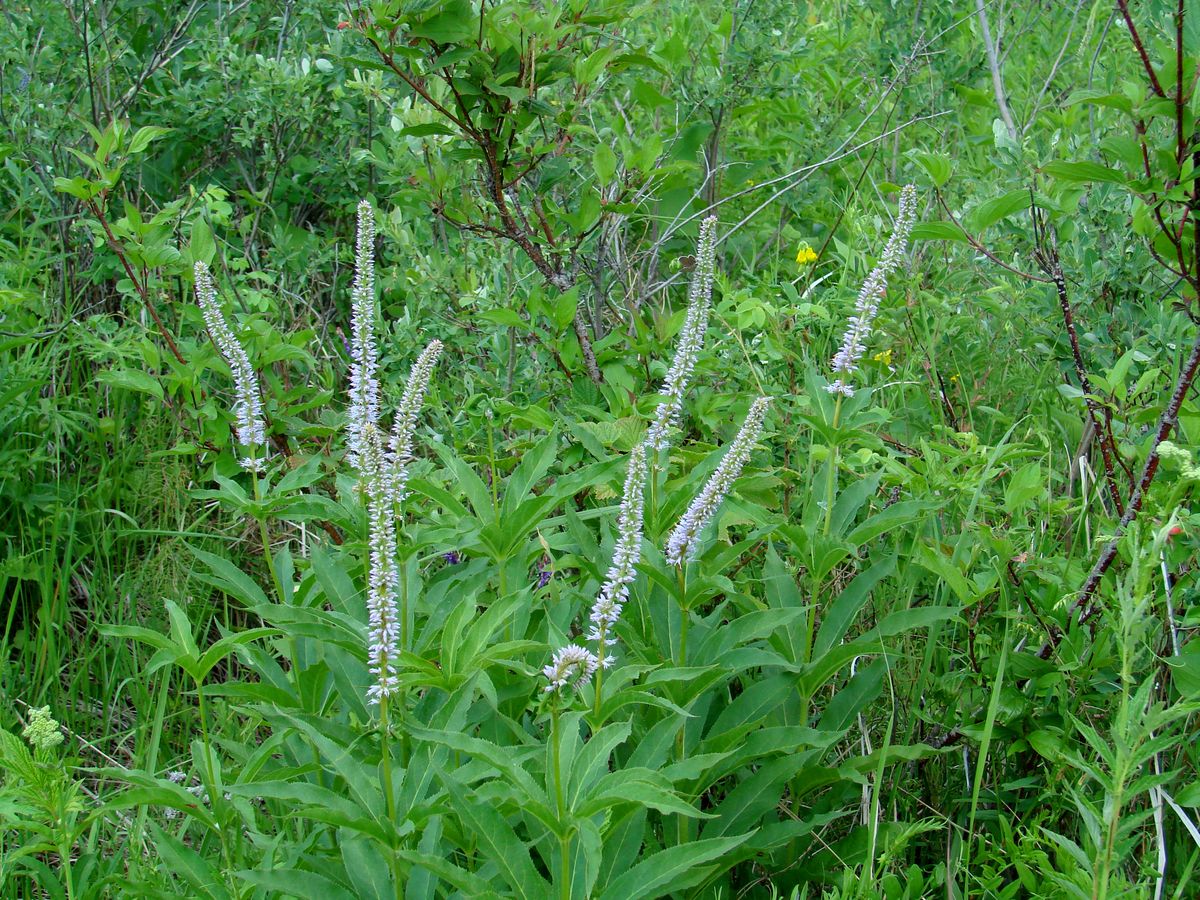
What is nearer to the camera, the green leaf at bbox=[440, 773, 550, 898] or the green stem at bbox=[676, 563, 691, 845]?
the green leaf at bbox=[440, 773, 550, 898]

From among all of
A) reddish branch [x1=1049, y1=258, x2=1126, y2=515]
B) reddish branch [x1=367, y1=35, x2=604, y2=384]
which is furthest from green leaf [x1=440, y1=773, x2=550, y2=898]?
reddish branch [x1=367, y1=35, x2=604, y2=384]

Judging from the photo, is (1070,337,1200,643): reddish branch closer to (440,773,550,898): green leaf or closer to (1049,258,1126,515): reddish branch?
(1049,258,1126,515): reddish branch

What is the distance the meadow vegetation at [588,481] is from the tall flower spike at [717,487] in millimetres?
12

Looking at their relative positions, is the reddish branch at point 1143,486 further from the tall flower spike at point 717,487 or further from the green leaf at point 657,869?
the green leaf at point 657,869

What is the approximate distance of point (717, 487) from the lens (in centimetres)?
216

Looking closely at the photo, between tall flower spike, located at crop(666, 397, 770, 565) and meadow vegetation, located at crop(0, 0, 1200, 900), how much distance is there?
1 centimetres

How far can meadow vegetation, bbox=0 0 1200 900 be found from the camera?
2287mm

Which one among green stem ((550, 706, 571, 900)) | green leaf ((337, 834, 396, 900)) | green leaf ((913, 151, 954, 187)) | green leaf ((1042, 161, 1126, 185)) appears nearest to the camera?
green stem ((550, 706, 571, 900))

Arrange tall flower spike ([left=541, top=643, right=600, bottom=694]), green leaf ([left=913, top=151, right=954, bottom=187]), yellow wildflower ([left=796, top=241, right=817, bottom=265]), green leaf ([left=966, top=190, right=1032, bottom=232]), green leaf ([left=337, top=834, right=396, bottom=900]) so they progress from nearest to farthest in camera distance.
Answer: tall flower spike ([left=541, top=643, right=600, bottom=694]) → green leaf ([left=337, top=834, right=396, bottom=900]) → green leaf ([left=966, top=190, right=1032, bottom=232]) → green leaf ([left=913, top=151, right=954, bottom=187]) → yellow wildflower ([left=796, top=241, right=817, bottom=265])

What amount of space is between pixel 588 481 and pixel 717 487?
0.63 m

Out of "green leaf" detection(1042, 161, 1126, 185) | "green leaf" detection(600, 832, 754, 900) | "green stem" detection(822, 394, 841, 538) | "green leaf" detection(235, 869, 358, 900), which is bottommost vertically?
"green leaf" detection(235, 869, 358, 900)

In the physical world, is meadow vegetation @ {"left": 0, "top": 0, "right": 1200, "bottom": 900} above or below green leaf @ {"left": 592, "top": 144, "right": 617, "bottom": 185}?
below

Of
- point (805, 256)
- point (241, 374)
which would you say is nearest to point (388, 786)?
point (241, 374)

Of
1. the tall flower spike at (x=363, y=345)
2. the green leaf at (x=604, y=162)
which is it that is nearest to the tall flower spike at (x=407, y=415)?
the tall flower spike at (x=363, y=345)
